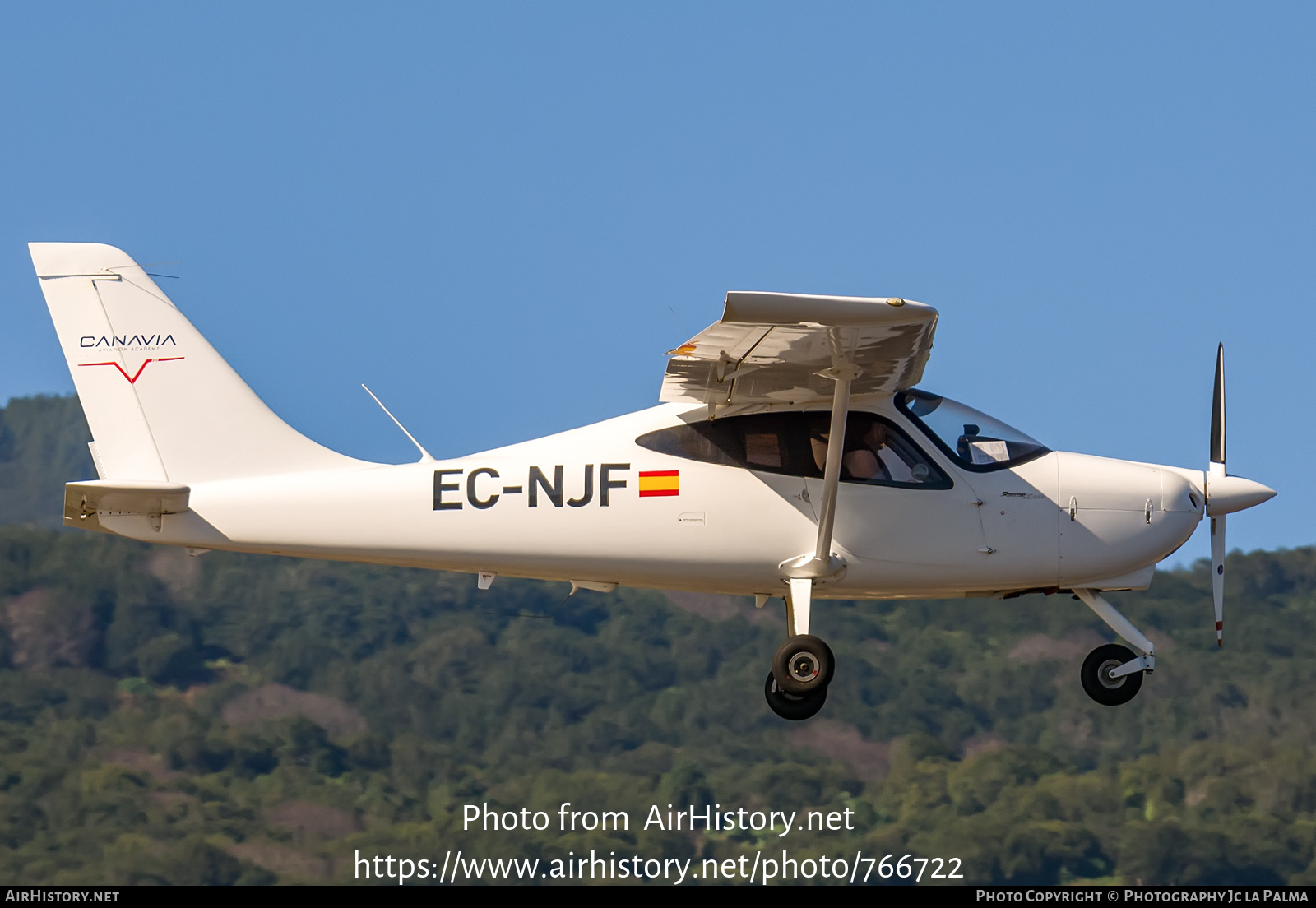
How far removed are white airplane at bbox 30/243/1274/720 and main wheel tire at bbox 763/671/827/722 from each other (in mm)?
26

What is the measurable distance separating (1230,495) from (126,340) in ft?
32.6

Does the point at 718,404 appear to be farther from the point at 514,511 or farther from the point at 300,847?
the point at 300,847

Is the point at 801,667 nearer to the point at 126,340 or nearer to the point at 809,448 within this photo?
the point at 809,448

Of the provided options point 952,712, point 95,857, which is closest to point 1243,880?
point 952,712

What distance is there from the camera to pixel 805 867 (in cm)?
5403

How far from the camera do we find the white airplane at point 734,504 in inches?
587

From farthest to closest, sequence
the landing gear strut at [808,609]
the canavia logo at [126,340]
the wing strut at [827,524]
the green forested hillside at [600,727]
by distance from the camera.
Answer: the green forested hillside at [600,727] < the canavia logo at [126,340] < the landing gear strut at [808,609] < the wing strut at [827,524]

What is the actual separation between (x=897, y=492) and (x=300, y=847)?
4067cm

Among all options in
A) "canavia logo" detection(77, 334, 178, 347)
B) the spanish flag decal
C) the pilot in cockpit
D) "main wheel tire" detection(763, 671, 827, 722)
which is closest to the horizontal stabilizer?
"canavia logo" detection(77, 334, 178, 347)

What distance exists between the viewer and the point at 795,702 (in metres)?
15.2

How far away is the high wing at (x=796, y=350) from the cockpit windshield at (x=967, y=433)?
297mm

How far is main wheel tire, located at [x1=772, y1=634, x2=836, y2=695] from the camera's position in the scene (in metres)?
14.9

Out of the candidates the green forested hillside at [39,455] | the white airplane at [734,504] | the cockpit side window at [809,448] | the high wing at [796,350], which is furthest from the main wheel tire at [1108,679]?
the green forested hillside at [39,455]

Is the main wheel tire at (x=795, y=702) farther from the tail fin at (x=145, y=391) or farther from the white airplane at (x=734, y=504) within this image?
the tail fin at (x=145, y=391)
